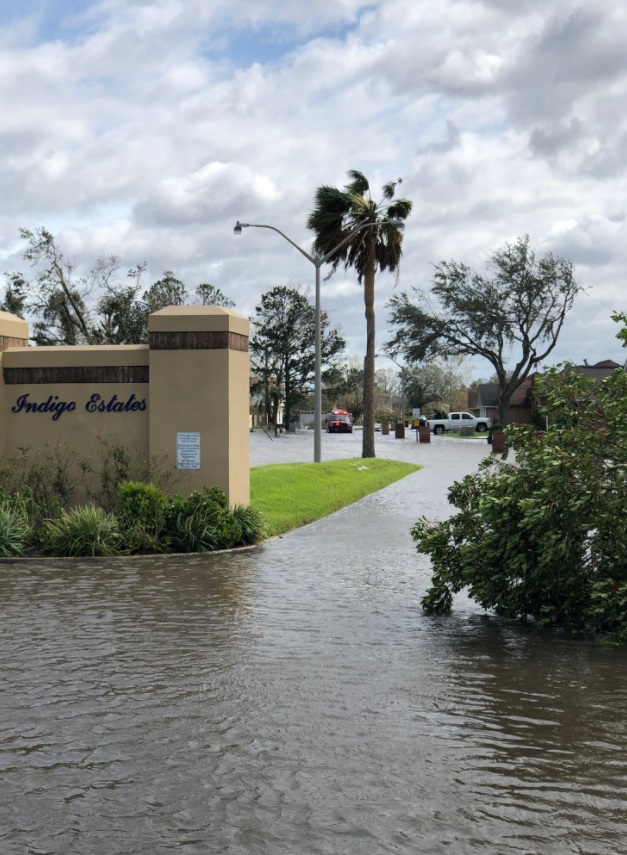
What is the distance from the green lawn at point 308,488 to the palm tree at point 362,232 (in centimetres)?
753

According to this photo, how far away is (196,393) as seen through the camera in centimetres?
1603

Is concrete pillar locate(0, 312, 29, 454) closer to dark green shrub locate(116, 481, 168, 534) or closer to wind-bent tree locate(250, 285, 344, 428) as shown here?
dark green shrub locate(116, 481, 168, 534)

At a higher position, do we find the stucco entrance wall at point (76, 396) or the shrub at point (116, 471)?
the stucco entrance wall at point (76, 396)

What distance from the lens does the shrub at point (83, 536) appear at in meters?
14.4

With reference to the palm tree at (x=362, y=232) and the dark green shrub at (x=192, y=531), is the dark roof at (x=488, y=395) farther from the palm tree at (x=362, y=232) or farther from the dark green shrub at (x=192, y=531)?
the dark green shrub at (x=192, y=531)

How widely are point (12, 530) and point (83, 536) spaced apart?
1.06m

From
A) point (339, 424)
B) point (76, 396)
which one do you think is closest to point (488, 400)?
point (339, 424)

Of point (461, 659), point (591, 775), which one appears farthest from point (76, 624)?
point (591, 775)

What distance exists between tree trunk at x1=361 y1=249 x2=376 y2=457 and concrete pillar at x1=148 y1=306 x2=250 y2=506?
23882 millimetres

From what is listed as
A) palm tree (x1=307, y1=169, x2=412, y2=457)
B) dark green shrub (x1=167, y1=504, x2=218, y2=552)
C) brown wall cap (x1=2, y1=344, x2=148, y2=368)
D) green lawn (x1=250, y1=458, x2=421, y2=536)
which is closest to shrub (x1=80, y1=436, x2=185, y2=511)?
dark green shrub (x1=167, y1=504, x2=218, y2=552)

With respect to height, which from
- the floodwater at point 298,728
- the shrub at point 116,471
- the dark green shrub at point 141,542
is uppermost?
the shrub at point 116,471

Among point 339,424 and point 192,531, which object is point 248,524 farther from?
point 339,424

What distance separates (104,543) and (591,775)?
9970mm

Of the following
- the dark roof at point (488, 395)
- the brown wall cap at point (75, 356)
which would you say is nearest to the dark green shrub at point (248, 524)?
the brown wall cap at point (75, 356)
